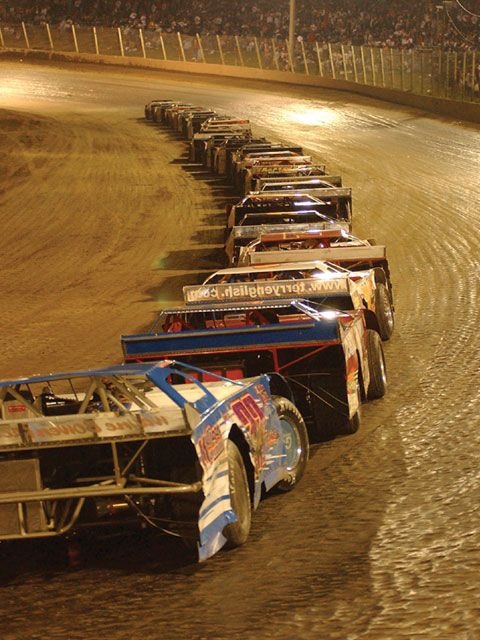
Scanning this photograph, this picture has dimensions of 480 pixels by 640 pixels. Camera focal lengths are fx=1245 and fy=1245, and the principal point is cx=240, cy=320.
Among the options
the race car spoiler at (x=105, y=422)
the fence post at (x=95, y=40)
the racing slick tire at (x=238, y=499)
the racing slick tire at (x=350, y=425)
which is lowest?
the fence post at (x=95, y=40)

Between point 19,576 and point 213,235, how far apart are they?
16025 mm

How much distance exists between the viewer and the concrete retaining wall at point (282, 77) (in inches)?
1570

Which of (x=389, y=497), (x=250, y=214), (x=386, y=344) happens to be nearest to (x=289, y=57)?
(x=250, y=214)

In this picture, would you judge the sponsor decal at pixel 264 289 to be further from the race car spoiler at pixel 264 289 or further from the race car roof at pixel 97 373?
the race car roof at pixel 97 373

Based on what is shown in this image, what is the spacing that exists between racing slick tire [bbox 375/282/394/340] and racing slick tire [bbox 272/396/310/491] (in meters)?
4.72

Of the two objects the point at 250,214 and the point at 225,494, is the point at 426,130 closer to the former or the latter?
the point at 250,214

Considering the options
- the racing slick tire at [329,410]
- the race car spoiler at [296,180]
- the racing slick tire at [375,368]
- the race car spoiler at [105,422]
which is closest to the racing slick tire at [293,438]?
the racing slick tire at [329,410]

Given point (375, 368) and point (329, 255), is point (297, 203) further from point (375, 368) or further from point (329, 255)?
point (375, 368)

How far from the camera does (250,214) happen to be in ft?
58.0

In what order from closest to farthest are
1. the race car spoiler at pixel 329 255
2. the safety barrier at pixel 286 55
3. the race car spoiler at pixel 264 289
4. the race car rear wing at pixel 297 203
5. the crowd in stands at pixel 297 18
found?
the race car spoiler at pixel 264 289 → the race car spoiler at pixel 329 255 → the race car rear wing at pixel 297 203 → the safety barrier at pixel 286 55 → the crowd in stands at pixel 297 18

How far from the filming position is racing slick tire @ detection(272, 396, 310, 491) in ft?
25.2

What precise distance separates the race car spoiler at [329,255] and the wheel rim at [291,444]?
593 centimetres

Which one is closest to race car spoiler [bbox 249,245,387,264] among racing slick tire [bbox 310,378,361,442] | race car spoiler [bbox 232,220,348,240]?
race car spoiler [bbox 232,220,348,240]

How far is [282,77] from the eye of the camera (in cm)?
5181
